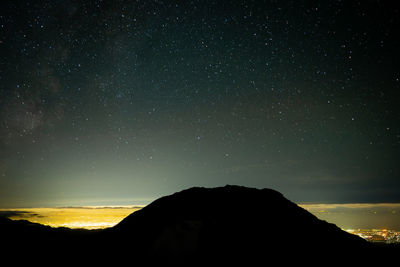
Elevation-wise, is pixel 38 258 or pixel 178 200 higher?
pixel 178 200

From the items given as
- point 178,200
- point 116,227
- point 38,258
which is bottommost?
point 38,258

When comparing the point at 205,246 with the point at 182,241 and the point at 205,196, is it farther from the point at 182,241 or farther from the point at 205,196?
the point at 205,196

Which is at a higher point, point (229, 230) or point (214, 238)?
point (229, 230)

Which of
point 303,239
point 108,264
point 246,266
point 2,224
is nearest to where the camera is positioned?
point 246,266

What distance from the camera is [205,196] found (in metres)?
17.0

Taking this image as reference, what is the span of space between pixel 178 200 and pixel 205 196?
6.08 ft

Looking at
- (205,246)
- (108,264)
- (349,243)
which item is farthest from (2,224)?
(349,243)

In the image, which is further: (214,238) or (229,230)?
(229,230)

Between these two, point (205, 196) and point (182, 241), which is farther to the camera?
point (205, 196)

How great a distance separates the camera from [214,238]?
12.2 meters

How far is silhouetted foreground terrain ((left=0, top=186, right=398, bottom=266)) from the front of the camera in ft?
38.3

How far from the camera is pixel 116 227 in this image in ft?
54.7

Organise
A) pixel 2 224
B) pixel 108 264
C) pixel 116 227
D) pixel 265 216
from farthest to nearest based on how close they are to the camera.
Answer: pixel 2 224 < pixel 116 227 < pixel 265 216 < pixel 108 264

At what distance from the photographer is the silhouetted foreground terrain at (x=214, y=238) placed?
11680 millimetres
